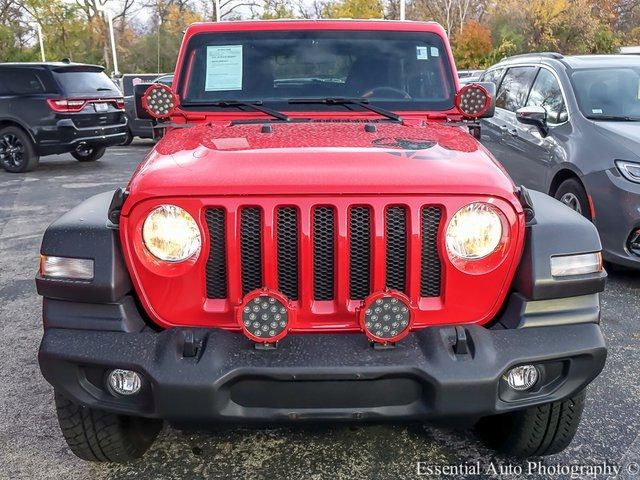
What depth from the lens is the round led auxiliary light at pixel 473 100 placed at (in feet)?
11.9

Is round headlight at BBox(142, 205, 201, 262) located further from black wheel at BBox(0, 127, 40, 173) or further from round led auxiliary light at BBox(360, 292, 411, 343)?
black wheel at BBox(0, 127, 40, 173)

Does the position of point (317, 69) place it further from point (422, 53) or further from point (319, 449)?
point (319, 449)

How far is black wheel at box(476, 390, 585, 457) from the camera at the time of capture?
2699 millimetres

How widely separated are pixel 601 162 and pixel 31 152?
9.62 m

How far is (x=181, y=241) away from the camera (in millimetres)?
2379

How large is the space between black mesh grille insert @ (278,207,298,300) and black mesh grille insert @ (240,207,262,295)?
0.23ft

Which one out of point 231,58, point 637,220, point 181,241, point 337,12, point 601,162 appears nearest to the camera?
point 181,241

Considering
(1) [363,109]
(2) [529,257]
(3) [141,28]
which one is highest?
(1) [363,109]

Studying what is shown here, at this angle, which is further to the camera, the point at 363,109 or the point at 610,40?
the point at 610,40

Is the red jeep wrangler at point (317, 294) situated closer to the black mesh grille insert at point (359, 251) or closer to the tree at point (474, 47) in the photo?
the black mesh grille insert at point (359, 251)

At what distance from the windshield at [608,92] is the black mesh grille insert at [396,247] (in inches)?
155

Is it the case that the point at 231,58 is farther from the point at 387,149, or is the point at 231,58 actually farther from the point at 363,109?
the point at 387,149

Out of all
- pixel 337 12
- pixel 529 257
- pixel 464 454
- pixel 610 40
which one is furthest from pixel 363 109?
pixel 610 40

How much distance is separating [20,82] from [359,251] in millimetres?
10904
